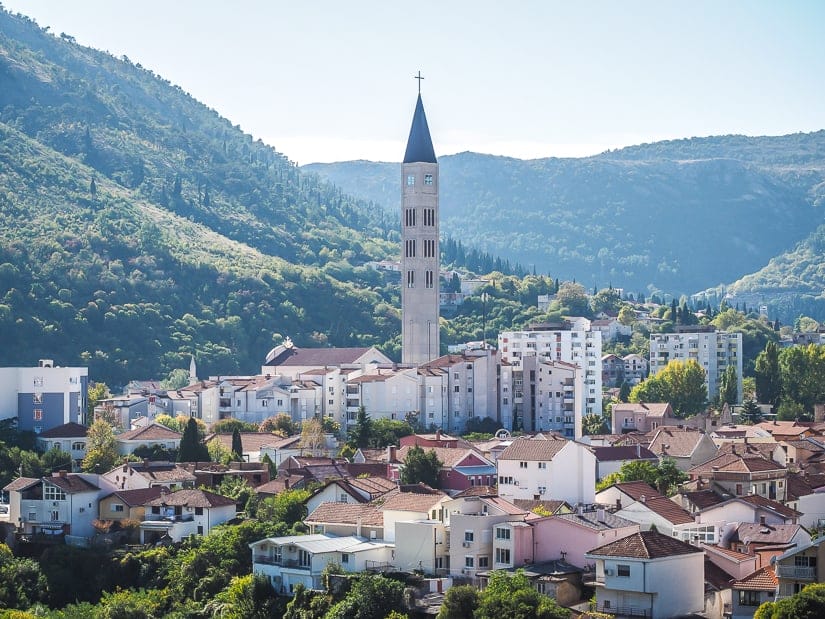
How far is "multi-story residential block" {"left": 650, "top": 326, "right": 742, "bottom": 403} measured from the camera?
107062 millimetres

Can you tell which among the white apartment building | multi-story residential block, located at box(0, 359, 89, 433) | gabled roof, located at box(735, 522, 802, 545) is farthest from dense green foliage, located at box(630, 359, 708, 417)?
gabled roof, located at box(735, 522, 802, 545)

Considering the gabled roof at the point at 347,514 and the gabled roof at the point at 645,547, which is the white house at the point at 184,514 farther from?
the gabled roof at the point at 645,547

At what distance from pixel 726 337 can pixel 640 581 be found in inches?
2917

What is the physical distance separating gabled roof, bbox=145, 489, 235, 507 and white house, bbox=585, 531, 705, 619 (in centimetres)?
1598

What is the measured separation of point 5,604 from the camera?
46531 millimetres

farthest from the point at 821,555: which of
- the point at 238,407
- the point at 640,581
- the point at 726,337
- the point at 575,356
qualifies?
the point at 726,337

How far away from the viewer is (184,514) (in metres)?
50.7

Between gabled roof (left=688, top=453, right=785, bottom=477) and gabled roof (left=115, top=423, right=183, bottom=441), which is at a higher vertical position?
gabled roof (left=115, top=423, right=183, bottom=441)

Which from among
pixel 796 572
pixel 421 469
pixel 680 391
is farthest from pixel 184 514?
pixel 680 391

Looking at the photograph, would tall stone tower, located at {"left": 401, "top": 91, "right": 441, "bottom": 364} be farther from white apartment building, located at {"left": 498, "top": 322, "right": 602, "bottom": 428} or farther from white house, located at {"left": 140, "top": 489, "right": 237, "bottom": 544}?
white house, located at {"left": 140, "top": 489, "right": 237, "bottom": 544}

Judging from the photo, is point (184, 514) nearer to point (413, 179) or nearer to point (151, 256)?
point (413, 179)

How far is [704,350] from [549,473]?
60.6 metres

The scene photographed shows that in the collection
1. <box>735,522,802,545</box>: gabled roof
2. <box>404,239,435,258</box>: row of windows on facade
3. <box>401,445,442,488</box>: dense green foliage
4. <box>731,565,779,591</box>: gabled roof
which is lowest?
<box>731,565,779,591</box>: gabled roof

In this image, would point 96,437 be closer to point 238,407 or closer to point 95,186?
point 238,407
